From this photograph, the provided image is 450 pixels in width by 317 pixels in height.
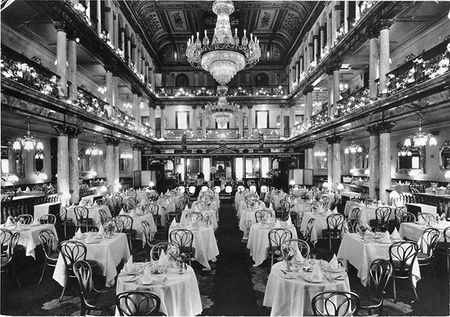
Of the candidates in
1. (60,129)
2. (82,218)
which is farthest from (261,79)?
(82,218)

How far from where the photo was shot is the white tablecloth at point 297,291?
13.1ft

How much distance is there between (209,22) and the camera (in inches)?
909

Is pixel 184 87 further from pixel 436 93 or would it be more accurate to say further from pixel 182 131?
pixel 436 93

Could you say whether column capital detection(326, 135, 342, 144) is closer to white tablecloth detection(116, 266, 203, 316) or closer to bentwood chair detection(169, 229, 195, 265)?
bentwood chair detection(169, 229, 195, 265)

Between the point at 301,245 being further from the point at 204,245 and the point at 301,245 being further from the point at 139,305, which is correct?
the point at 139,305

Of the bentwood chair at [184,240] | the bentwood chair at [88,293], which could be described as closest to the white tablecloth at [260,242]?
the bentwood chair at [184,240]

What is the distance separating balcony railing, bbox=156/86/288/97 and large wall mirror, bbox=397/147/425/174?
13.0 m

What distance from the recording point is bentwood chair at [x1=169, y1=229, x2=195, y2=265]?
6.48m

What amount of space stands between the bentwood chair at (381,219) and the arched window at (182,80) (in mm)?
23366

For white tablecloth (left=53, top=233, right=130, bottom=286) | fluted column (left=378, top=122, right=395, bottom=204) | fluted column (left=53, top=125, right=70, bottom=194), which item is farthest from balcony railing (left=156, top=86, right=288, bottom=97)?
white tablecloth (left=53, top=233, right=130, bottom=286)

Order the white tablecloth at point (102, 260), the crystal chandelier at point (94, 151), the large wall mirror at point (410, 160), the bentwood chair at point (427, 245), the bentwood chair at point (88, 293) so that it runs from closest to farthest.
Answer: the bentwood chair at point (88, 293) < the white tablecloth at point (102, 260) < the bentwood chair at point (427, 245) < the large wall mirror at point (410, 160) < the crystal chandelier at point (94, 151)

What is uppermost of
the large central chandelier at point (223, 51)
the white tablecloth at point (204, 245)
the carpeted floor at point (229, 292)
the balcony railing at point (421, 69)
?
the large central chandelier at point (223, 51)

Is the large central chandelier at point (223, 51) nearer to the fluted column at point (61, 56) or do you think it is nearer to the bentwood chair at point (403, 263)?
the fluted column at point (61, 56)

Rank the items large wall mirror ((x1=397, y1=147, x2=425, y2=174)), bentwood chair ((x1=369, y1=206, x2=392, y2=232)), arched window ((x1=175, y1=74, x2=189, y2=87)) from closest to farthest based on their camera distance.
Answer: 1. bentwood chair ((x1=369, y1=206, x2=392, y2=232))
2. large wall mirror ((x1=397, y1=147, x2=425, y2=174))
3. arched window ((x1=175, y1=74, x2=189, y2=87))
